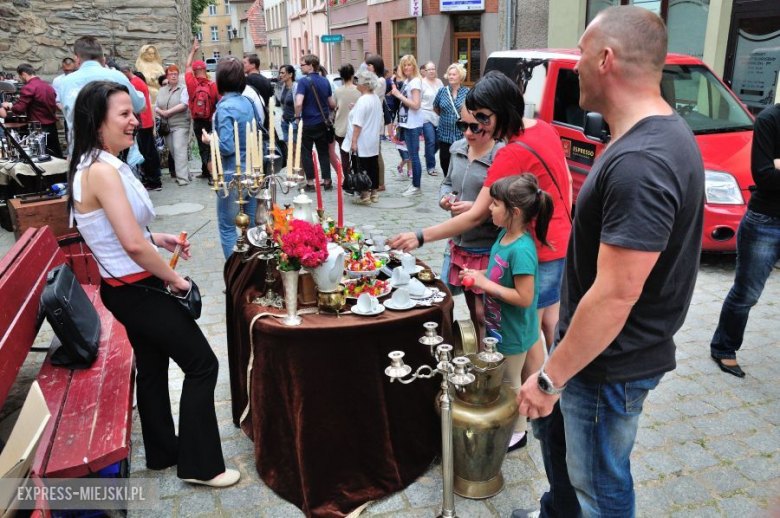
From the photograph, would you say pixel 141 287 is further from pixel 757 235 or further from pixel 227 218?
pixel 757 235

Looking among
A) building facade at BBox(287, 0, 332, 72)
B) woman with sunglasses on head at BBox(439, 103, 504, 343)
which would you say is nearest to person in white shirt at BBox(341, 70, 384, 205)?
woman with sunglasses on head at BBox(439, 103, 504, 343)

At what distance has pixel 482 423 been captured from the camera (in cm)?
282

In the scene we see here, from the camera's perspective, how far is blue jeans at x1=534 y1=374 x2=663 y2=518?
1.94 m

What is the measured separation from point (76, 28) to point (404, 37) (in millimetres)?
14737

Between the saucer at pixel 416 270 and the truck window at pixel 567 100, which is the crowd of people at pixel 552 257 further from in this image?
the truck window at pixel 567 100

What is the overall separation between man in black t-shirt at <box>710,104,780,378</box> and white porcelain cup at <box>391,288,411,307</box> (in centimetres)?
244

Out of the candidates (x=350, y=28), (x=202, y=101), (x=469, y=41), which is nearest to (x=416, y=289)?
(x=202, y=101)

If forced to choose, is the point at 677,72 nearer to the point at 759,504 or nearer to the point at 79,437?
the point at 759,504

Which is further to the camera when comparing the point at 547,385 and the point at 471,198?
the point at 471,198

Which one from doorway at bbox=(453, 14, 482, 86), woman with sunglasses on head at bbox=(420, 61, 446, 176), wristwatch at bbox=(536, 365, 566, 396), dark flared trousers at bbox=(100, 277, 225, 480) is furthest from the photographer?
doorway at bbox=(453, 14, 482, 86)

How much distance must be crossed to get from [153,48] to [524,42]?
9.49m

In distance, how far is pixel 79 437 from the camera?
279cm

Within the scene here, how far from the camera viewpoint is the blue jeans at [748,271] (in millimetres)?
3836

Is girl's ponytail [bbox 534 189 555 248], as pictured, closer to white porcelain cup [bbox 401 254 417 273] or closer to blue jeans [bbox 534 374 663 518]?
white porcelain cup [bbox 401 254 417 273]
